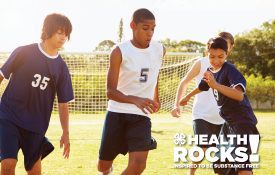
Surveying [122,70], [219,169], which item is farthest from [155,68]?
[219,169]

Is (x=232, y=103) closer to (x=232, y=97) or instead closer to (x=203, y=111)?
(x=232, y=97)

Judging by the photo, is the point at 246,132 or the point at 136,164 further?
the point at 246,132

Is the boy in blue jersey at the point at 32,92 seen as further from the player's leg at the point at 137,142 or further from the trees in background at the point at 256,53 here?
the trees in background at the point at 256,53

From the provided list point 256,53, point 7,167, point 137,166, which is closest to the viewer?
point 7,167

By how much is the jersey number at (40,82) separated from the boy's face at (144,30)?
1012 millimetres

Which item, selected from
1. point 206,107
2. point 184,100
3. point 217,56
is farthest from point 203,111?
point 217,56

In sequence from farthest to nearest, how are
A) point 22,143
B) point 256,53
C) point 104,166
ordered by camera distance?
point 256,53 → point 104,166 → point 22,143

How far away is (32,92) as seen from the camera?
4.94m

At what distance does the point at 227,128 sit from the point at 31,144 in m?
2.13

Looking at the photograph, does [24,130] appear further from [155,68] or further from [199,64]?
[199,64]

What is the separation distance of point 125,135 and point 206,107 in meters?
1.94

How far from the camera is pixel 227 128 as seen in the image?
18.4ft

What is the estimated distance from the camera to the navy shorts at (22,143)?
15.5ft

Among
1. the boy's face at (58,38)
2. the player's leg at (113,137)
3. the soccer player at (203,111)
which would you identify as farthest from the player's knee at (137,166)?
the soccer player at (203,111)
